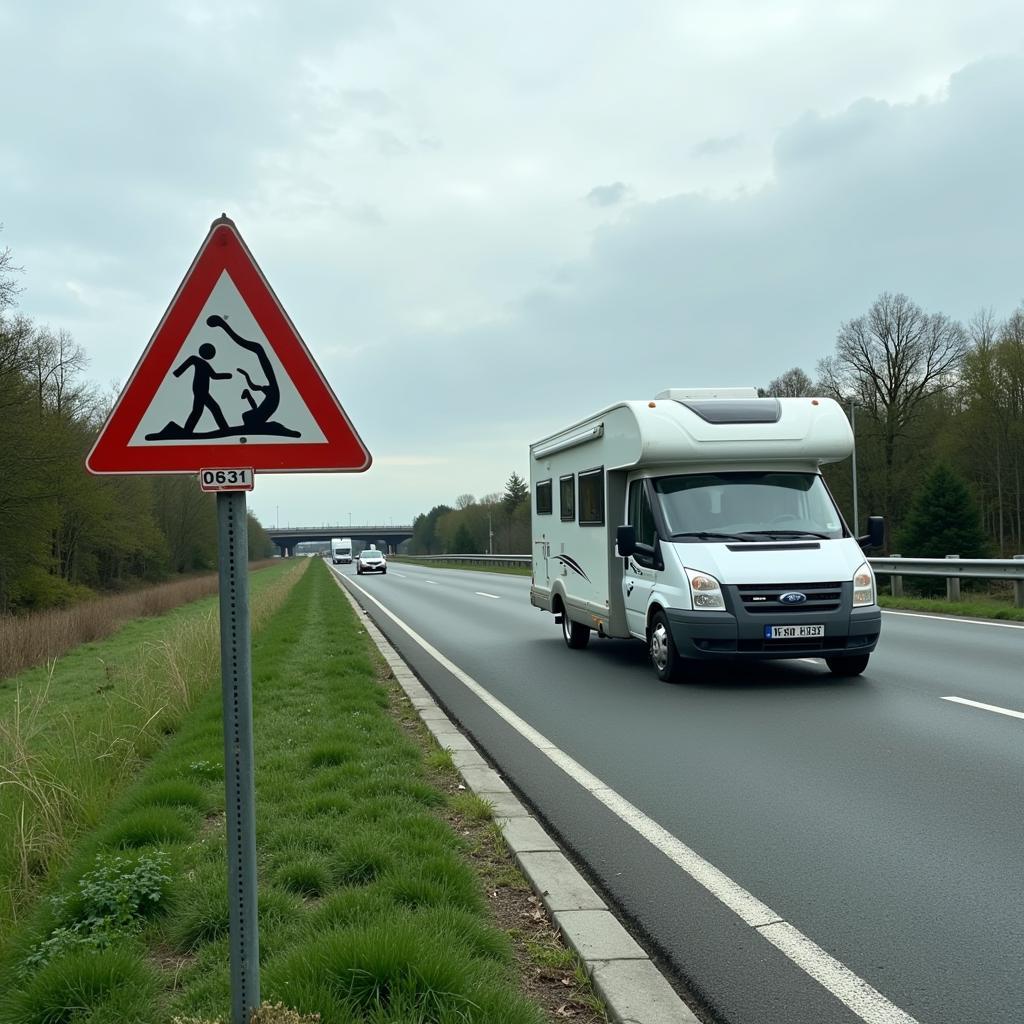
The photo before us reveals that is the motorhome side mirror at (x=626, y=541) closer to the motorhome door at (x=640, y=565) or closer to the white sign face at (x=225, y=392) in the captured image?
the motorhome door at (x=640, y=565)

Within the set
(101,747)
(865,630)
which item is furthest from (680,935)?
(865,630)

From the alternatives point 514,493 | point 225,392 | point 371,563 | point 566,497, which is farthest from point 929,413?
point 514,493

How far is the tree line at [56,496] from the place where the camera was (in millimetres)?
30125

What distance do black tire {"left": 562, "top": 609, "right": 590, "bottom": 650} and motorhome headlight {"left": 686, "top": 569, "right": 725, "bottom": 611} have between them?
4.31 meters

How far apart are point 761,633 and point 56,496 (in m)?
29.3

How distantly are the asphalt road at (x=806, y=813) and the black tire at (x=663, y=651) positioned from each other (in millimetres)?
175

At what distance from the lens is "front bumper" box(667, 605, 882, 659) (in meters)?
9.74

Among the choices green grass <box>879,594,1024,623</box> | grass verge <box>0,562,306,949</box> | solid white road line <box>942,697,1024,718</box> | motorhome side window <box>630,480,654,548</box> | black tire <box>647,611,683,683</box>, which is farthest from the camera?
green grass <box>879,594,1024,623</box>

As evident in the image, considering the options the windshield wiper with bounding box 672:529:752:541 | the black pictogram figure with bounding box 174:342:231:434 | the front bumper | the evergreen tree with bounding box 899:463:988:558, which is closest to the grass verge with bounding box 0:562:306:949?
the black pictogram figure with bounding box 174:342:231:434

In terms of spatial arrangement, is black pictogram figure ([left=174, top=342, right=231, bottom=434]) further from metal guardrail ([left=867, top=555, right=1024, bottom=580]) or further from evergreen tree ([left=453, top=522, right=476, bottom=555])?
evergreen tree ([left=453, top=522, right=476, bottom=555])

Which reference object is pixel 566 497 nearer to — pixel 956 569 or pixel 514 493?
pixel 956 569

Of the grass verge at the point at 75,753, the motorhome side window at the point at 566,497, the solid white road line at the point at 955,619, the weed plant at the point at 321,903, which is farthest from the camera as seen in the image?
the solid white road line at the point at 955,619

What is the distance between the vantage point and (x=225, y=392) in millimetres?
2936

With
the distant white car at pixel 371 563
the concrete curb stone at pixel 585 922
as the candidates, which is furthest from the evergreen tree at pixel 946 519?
the concrete curb stone at pixel 585 922
